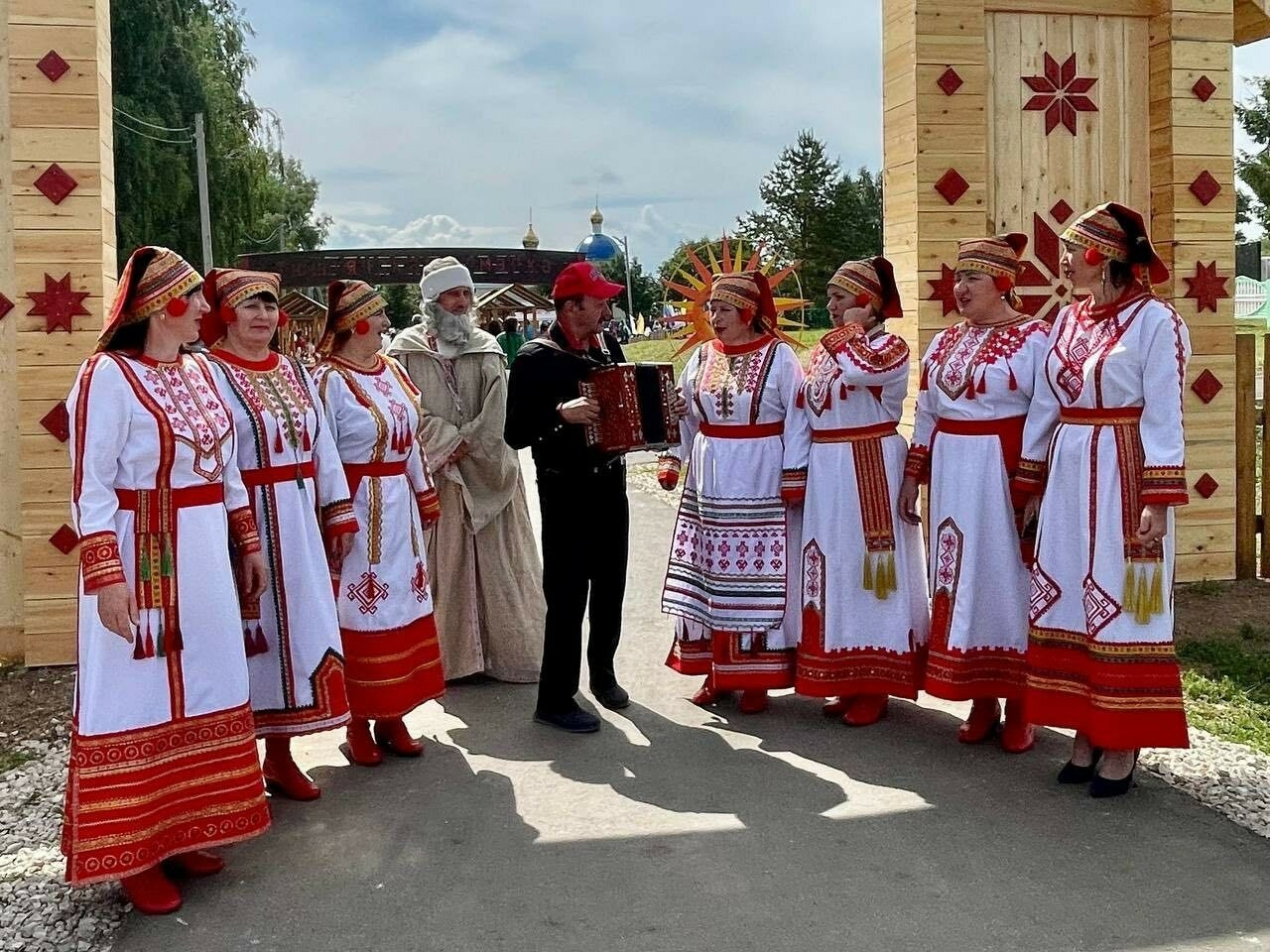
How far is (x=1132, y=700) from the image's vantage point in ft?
14.5

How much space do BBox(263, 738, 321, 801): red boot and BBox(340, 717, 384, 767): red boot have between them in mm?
368

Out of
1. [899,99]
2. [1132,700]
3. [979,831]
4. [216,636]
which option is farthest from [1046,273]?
[216,636]

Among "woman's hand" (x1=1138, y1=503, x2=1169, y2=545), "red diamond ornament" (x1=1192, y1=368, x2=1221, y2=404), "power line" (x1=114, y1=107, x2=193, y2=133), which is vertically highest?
"power line" (x1=114, y1=107, x2=193, y2=133)

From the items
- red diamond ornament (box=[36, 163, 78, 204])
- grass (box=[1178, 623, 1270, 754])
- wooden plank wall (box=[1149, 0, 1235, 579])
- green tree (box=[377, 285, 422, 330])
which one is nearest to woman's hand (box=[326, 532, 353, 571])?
red diamond ornament (box=[36, 163, 78, 204])

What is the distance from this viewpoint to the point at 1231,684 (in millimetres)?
5863

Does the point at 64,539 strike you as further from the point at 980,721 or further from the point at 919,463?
the point at 980,721

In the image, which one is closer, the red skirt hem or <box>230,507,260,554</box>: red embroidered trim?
<box>230,507,260,554</box>: red embroidered trim

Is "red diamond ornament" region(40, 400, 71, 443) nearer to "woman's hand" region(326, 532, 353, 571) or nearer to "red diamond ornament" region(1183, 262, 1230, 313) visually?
"woman's hand" region(326, 532, 353, 571)

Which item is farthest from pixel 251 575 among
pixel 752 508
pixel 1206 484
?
pixel 1206 484

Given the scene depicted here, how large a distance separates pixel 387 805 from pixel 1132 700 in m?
2.69

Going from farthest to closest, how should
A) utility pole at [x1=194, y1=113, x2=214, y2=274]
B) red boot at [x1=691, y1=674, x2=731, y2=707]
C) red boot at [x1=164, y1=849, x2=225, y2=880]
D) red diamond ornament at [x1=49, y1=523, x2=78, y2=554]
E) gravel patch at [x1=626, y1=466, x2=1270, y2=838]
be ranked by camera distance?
utility pole at [x1=194, y1=113, x2=214, y2=274], red diamond ornament at [x1=49, y1=523, x2=78, y2=554], red boot at [x1=691, y1=674, x2=731, y2=707], gravel patch at [x1=626, y1=466, x2=1270, y2=838], red boot at [x1=164, y1=849, x2=225, y2=880]

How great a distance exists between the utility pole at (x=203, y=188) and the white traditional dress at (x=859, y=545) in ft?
75.4

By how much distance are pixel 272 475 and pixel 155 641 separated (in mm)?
950

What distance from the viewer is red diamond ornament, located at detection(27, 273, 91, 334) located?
6625 mm
